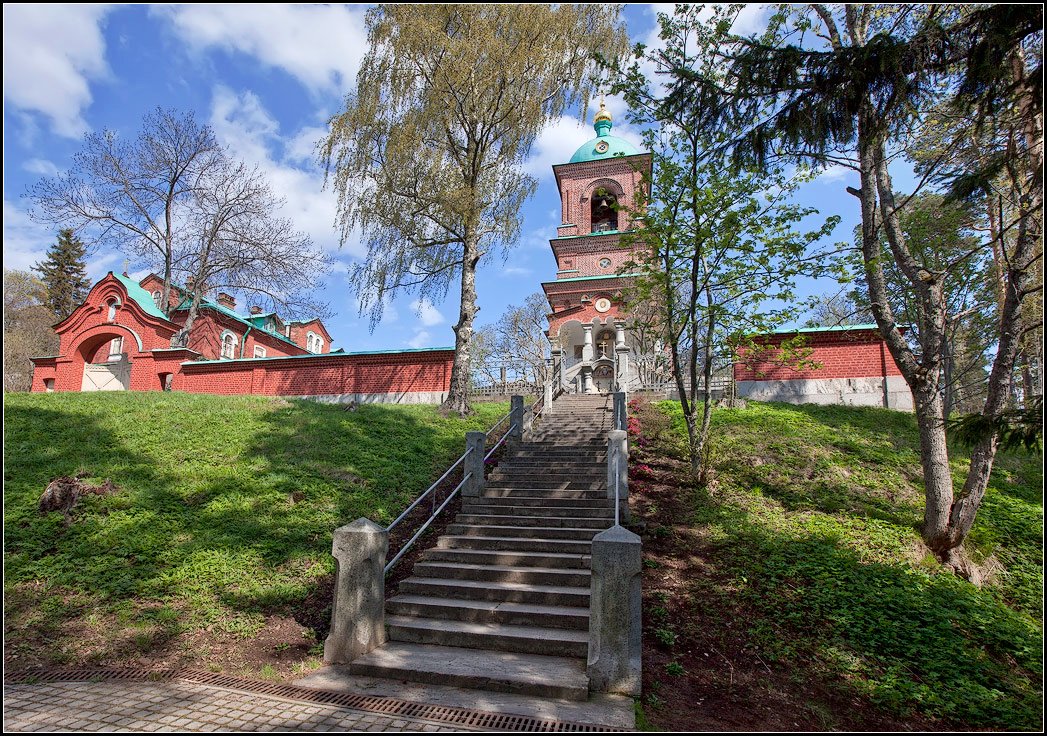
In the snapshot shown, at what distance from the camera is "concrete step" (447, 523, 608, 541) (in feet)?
24.0

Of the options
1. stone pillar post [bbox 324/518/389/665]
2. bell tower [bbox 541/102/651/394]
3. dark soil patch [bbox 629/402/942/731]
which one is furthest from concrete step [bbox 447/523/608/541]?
bell tower [bbox 541/102/651/394]

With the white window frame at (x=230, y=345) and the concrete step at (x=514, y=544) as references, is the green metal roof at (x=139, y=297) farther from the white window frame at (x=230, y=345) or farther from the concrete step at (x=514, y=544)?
the concrete step at (x=514, y=544)

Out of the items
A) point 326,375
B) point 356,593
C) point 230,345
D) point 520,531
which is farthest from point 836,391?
point 230,345

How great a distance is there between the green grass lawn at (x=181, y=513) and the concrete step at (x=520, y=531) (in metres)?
1.24

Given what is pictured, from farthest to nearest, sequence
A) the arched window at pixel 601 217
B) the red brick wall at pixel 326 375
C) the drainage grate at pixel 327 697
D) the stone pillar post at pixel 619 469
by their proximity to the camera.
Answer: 1. the arched window at pixel 601 217
2. the red brick wall at pixel 326 375
3. the stone pillar post at pixel 619 469
4. the drainage grate at pixel 327 697

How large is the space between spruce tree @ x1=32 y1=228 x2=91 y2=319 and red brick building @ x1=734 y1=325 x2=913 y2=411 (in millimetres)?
44616

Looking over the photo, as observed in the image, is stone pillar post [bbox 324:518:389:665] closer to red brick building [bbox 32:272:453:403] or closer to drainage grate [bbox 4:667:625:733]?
drainage grate [bbox 4:667:625:733]

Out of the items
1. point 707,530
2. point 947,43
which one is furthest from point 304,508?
point 947,43

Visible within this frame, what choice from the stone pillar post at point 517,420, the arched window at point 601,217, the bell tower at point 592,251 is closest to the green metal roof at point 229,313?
the bell tower at point 592,251

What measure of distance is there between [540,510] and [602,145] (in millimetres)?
23825

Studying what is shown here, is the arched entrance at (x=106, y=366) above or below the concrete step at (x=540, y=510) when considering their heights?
above

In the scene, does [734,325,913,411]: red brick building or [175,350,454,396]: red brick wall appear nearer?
[734,325,913,411]: red brick building

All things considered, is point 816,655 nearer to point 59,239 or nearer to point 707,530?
point 707,530

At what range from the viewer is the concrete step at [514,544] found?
23.1 ft
